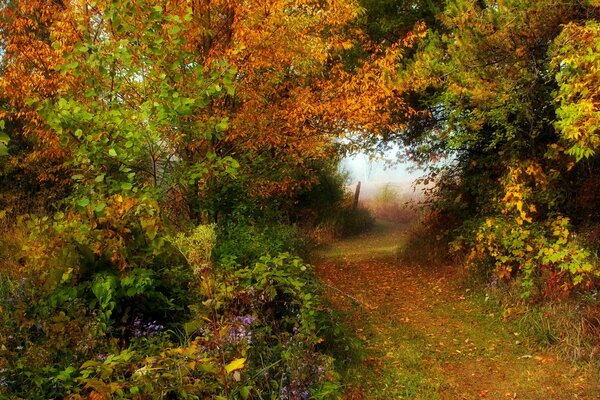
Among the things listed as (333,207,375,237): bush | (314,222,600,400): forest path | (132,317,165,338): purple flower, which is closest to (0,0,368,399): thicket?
(132,317,165,338): purple flower

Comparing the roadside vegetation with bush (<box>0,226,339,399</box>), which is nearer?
bush (<box>0,226,339,399</box>)

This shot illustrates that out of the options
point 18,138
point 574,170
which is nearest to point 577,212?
point 574,170

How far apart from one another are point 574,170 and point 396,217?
14544 mm

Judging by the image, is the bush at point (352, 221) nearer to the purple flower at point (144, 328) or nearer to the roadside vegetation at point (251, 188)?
the roadside vegetation at point (251, 188)

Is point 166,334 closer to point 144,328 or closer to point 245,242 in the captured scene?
point 144,328

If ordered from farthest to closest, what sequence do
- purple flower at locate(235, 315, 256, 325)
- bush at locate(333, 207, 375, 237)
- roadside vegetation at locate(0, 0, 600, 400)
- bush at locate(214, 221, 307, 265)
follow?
bush at locate(333, 207, 375, 237) < bush at locate(214, 221, 307, 265) < purple flower at locate(235, 315, 256, 325) < roadside vegetation at locate(0, 0, 600, 400)

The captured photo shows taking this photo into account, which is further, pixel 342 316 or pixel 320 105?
pixel 320 105

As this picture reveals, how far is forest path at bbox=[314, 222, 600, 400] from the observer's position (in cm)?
504

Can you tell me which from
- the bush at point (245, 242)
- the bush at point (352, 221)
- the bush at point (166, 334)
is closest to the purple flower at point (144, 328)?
the bush at point (166, 334)

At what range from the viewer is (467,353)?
6.09m

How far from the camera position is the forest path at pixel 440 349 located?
5.04 m

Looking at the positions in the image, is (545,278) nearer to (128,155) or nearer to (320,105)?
(320,105)

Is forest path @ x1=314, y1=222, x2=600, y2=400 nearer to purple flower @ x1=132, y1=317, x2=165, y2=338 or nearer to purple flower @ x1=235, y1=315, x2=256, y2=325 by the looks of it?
purple flower @ x1=235, y1=315, x2=256, y2=325

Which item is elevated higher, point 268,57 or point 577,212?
point 268,57
